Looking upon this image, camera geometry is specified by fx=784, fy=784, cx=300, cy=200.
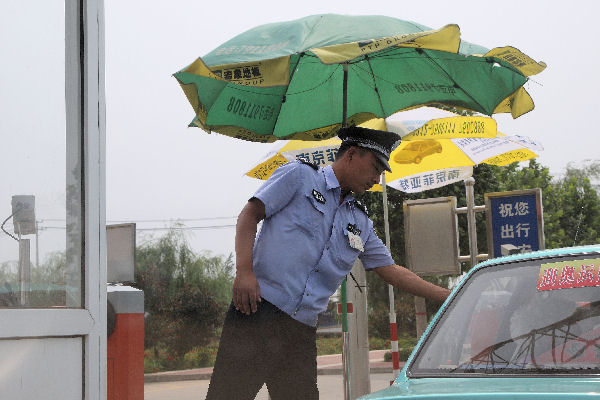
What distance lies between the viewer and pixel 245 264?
324 centimetres

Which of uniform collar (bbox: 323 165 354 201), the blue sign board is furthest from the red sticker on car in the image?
the blue sign board

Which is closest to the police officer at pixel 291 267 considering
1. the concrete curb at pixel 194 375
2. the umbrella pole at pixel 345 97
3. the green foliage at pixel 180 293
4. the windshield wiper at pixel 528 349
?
the windshield wiper at pixel 528 349

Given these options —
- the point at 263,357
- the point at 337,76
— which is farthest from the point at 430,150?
the point at 263,357

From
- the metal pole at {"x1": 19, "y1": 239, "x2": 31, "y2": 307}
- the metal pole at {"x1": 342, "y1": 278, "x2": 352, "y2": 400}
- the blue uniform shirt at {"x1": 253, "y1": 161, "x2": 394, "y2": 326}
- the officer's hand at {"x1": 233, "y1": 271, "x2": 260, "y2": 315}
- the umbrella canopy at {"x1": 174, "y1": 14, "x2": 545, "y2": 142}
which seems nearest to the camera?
the metal pole at {"x1": 19, "y1": 239, "x2": 31, "y2": 307}

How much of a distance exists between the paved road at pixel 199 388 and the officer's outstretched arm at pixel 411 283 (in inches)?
438

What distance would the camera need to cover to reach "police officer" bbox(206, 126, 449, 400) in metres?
3.28

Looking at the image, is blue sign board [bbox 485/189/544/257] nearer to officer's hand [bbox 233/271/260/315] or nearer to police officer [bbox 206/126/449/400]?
police officer [bbox 206/126/449/400]

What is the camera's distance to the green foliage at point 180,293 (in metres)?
35.4

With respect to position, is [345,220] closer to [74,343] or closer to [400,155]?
[74,343]

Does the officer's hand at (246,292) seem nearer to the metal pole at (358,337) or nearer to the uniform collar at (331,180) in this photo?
the uniform collar at (331,180)

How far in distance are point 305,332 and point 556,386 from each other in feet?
5.06

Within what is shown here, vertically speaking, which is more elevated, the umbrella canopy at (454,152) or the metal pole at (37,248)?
the umbrella canopy at (454,152)

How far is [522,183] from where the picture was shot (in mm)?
37125

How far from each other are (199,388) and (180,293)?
18.3 meters
